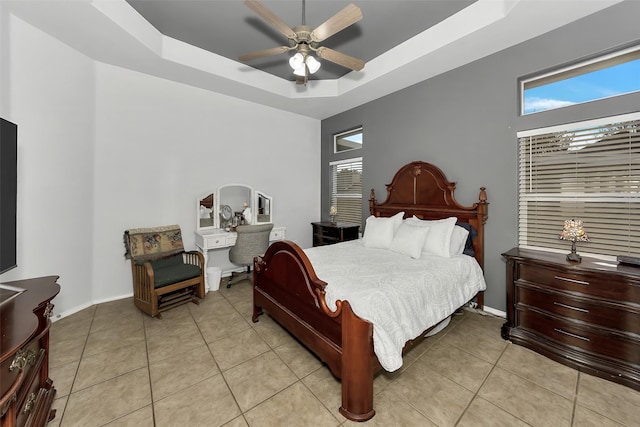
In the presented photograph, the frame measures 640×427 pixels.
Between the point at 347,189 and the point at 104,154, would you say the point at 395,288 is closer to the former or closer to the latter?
the point at 347,189

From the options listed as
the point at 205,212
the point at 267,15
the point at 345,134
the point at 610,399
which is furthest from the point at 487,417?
the point at 345,134

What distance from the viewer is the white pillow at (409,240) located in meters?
2.78

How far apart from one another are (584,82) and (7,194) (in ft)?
15.2

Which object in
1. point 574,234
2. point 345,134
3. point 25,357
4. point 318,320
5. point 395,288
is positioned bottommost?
point 318,320

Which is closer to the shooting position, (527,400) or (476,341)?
(527,400)

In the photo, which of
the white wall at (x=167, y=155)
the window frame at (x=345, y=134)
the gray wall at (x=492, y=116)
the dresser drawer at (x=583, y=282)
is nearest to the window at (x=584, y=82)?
the gray wall at (x=492, y=116)

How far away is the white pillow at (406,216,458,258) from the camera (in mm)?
2755

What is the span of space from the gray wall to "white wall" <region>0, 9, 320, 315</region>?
7.86 ft

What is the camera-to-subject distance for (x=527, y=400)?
171 cm

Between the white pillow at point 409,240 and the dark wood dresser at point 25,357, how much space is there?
281 cm

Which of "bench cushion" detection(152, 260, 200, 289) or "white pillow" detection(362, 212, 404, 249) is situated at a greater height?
"white pillow" detection(362, 212, 404, 249)

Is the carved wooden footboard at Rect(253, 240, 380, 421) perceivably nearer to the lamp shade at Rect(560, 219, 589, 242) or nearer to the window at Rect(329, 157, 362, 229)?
the lamp shade at Rect(560, 219, 589, 242)

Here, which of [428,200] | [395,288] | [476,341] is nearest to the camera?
[395,288]

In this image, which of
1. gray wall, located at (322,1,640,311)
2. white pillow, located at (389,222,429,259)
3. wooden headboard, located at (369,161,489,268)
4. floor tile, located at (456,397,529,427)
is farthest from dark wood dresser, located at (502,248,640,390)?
floor tile, located at (456,397,529,427)
